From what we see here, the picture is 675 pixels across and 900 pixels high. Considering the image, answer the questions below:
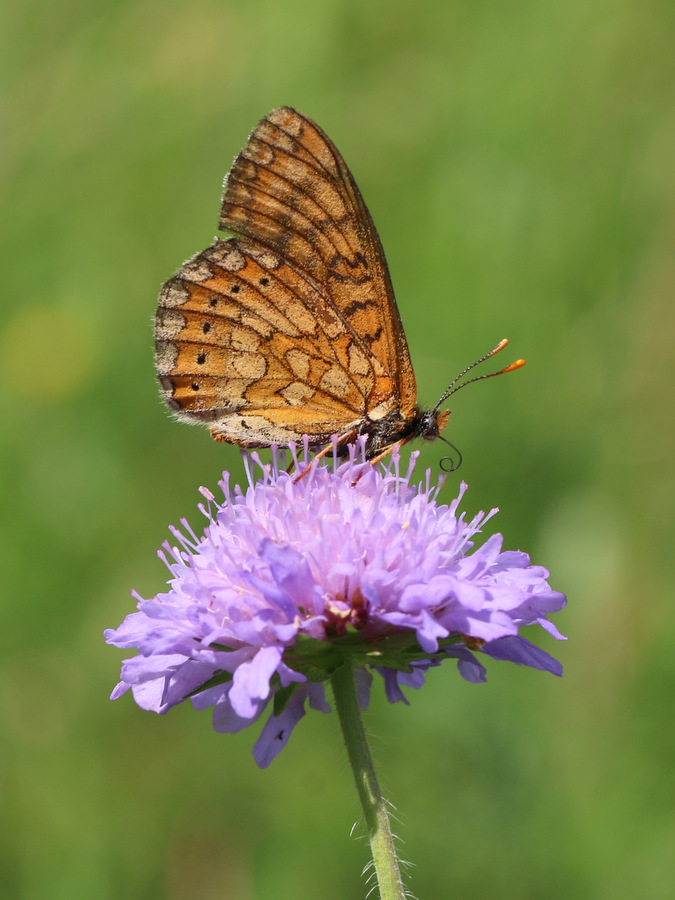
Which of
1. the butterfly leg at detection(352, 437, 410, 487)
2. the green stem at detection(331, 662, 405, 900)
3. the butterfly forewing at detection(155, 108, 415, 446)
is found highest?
the butterfly forewing at detection(155, 108, 415, 446)

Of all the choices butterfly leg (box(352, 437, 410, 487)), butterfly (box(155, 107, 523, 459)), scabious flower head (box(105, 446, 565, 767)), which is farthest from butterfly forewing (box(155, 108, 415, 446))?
scabious flower head (box(105, 446, 565, 767))

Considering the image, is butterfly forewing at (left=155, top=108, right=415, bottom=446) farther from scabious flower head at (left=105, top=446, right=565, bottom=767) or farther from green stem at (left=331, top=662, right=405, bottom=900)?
green stem at (left=331, top=662, right=405, bottom=900)

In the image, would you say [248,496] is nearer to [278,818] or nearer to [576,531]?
[278,818]

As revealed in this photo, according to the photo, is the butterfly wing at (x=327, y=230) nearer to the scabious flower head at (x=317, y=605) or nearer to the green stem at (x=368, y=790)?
the scabious flower head at (x=317, y=605)

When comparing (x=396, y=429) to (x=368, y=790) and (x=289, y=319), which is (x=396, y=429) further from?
(x=368, y=790)

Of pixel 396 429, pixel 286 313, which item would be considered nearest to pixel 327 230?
pixel 286 313

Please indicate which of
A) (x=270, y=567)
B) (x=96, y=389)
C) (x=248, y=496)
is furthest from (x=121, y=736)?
(x=270, y=567)

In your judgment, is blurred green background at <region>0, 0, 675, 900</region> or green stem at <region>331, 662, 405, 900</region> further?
blurred green background at <region>0, 0, 675, 900</region>
